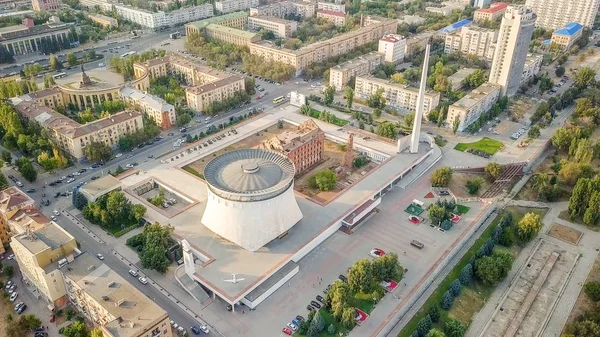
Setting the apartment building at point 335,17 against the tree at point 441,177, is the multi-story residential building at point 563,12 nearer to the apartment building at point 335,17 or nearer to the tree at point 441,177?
the apartment building at point 335,17

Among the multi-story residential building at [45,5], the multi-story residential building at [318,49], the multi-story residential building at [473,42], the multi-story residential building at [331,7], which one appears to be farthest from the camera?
the multi-story residential building at [331,7]

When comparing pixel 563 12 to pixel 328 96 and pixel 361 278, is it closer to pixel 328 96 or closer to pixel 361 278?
pixel 328 96

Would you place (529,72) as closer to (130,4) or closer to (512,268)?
(512,268)

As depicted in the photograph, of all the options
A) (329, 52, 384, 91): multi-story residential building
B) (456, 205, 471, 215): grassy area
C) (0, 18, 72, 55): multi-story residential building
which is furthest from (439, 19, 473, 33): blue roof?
(0, 18, 72, 55): multi-story residential building

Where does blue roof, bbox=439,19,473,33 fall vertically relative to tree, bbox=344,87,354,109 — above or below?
above

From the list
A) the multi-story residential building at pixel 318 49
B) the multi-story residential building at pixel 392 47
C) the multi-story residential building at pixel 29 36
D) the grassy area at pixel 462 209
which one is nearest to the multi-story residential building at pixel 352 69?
the multi-story residential building at pixel 392 47

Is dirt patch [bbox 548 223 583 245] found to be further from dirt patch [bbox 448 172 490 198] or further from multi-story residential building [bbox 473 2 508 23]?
multi-story residential building [bbox 473 2 508 23]
